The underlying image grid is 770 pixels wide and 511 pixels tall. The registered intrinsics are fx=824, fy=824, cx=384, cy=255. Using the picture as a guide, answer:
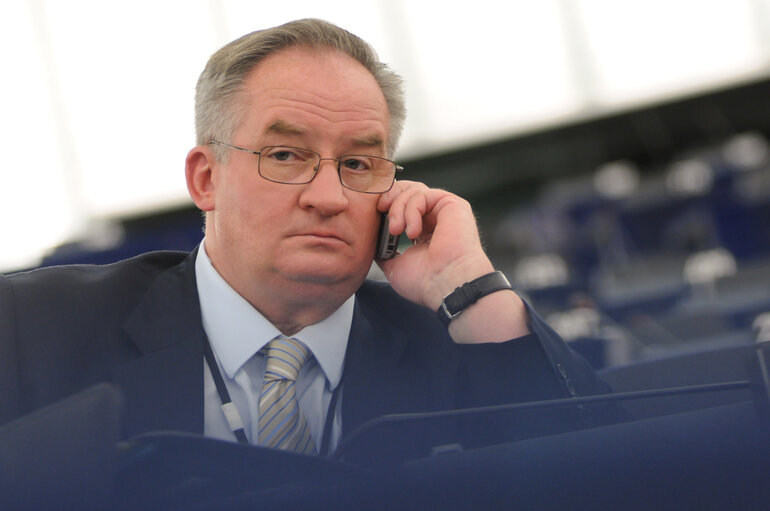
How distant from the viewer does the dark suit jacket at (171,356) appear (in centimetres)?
116

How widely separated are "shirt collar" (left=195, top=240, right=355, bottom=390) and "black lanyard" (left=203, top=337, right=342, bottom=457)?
0.07 ft

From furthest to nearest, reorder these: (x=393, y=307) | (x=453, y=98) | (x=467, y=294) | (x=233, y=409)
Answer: (x=453, y=98)
(x=393, y=307)
(x=467, y=294)
(x=233, y=409)

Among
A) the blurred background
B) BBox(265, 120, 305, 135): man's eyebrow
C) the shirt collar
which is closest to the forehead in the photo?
BBox(265, 120, 305, 135): man's eyebrow

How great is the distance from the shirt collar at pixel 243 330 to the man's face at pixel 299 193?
0.03m

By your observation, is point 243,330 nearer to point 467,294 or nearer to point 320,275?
point 320,275

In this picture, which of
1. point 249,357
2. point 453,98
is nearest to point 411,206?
point 249,357

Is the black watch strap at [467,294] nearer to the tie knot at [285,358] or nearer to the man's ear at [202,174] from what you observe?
the tie knot at [285,358]

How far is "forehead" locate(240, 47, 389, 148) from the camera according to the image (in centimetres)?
128

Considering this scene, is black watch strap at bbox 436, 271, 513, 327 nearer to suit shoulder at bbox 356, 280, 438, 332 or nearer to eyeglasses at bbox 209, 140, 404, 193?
suit shoulder at bbox 356, 280, 438, 332

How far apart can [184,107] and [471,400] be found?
699 cm

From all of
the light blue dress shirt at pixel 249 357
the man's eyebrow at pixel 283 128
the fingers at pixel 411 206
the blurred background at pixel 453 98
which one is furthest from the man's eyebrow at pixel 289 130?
the blurred background at pixel 453 98

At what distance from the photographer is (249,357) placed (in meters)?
1.23

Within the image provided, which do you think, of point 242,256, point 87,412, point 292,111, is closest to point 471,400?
point 242,256

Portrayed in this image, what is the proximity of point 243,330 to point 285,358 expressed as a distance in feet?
0.27
